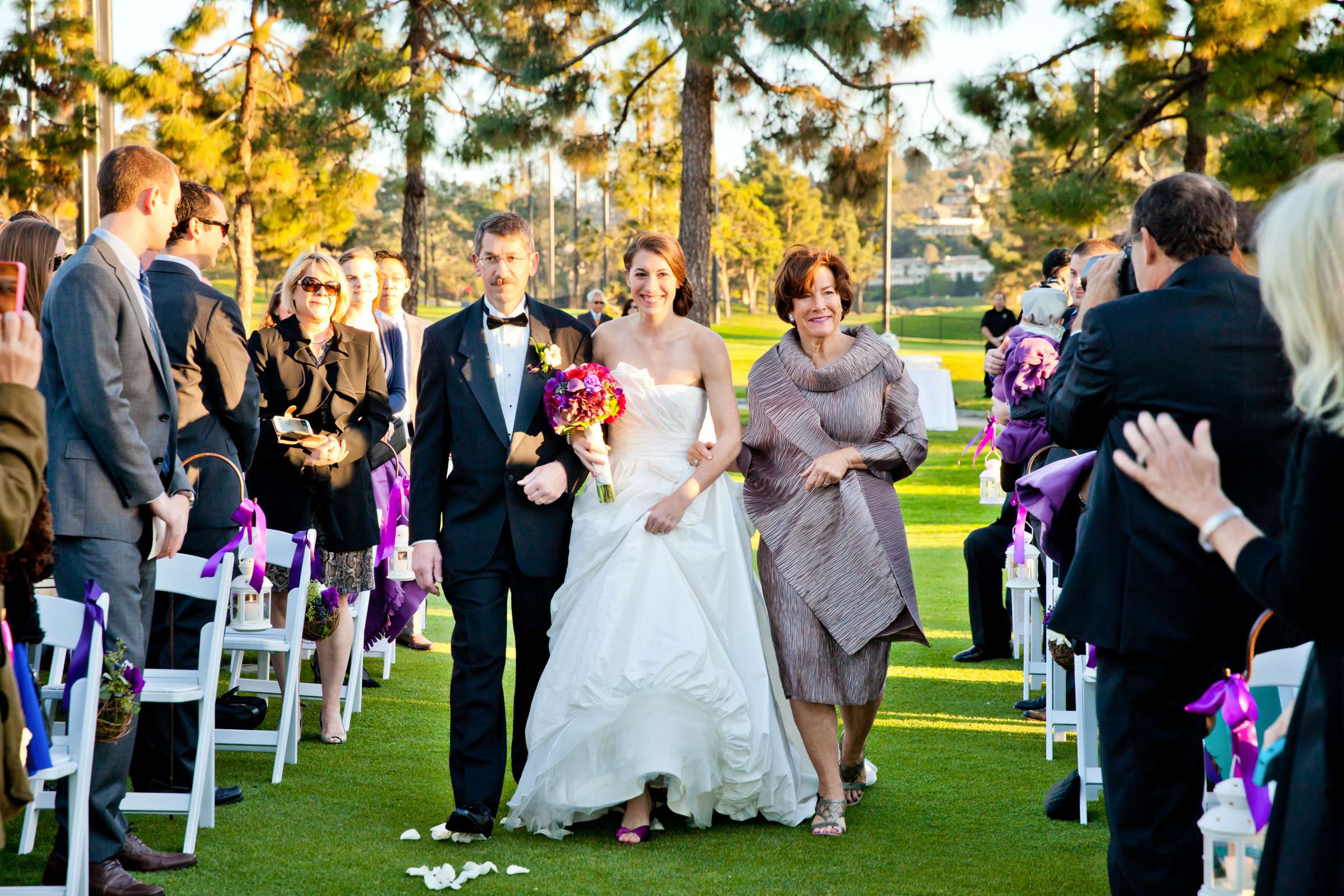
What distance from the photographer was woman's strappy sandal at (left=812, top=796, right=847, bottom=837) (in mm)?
4793

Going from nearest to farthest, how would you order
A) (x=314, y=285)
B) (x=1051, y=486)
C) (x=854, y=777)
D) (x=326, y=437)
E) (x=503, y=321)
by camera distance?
(x=1051, y=486), (x=503, y=321), (x=854, y=777), (x=326, y=437), (x=314, y=285)

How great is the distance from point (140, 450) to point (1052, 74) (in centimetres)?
1433

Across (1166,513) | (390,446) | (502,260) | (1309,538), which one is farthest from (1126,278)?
(390,446)

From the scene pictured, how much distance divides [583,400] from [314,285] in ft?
6.49

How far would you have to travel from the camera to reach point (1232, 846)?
2396 mm

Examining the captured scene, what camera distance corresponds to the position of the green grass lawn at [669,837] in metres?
4.24

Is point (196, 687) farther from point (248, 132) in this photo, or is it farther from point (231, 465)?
point (248, 132)

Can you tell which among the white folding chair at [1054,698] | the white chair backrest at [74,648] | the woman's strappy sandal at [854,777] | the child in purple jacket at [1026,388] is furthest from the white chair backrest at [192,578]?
the white folding chair at [1054,698]

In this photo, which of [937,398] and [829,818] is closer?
[829,818]

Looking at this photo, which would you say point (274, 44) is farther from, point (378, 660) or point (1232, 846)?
point (1232, 846)

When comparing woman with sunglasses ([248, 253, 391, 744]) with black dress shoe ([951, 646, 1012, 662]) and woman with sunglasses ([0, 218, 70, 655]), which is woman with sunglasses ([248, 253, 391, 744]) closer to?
woman with sunglasses ([0, 218, 70, 655])

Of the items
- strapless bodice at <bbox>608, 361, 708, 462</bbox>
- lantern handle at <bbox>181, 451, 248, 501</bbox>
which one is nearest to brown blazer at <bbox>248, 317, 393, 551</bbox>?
lantern handle at <bbox>181, 451, 248, 501</bbox>

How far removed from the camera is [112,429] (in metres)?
3.90

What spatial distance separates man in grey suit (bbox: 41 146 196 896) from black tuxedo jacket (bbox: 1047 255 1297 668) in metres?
2.86
